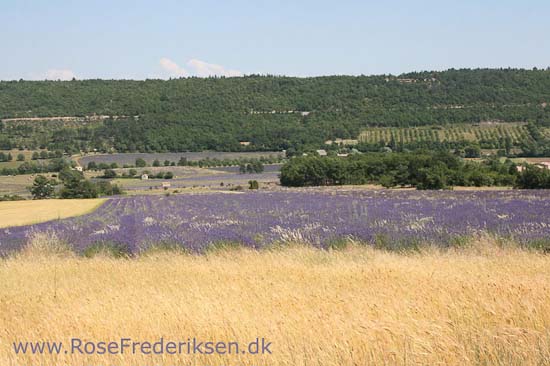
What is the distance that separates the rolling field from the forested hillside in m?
Result: 4.70

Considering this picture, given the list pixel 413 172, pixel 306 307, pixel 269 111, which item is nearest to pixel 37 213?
pixel 413 172

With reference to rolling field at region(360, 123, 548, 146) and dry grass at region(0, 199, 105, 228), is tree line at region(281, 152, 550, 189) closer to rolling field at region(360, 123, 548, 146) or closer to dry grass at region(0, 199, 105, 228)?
dry grass at region(0, 199, 105, 228)

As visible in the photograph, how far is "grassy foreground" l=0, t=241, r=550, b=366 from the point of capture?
545 cm

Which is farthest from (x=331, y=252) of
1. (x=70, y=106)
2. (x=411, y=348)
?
(x=70, y=106)

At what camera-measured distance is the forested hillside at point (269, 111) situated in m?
157

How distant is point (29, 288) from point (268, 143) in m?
147

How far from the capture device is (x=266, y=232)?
13156mm

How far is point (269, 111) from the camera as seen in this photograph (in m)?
182

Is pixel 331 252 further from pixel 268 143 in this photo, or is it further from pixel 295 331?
pixel 268 143

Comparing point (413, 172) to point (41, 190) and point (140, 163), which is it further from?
point (140, 163)

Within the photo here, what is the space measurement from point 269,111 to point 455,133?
181 feet

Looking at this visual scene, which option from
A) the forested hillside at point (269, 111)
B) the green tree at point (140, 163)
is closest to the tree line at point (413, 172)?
the green tree at point (140, 163)

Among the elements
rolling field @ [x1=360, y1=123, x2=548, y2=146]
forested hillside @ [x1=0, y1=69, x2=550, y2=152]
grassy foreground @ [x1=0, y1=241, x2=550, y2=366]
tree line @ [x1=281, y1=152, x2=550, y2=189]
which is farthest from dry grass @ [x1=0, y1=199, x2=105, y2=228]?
forested hillside @ [x1=0, y1=69, x2=550, y2=152]

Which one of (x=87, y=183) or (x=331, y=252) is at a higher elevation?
(x=331, y=252)
